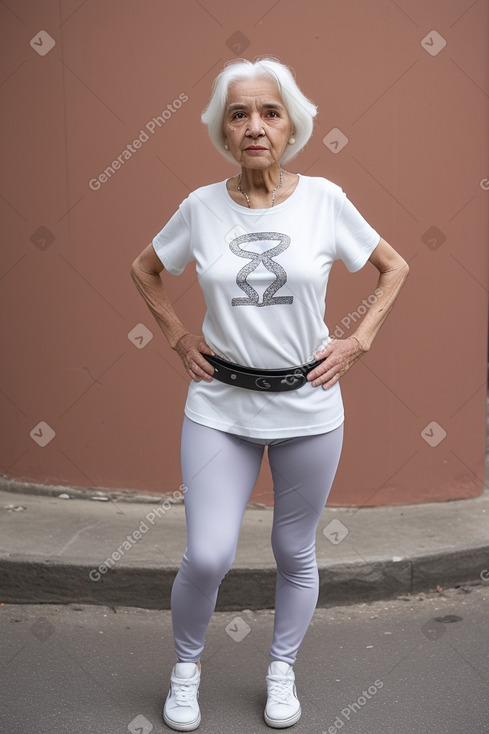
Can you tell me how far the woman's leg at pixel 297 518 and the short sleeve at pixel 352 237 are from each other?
0.53 metres

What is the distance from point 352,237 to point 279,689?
144 cm

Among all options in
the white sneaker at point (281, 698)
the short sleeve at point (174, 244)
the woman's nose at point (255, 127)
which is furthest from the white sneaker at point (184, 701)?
the woman's nose at point (255, 127)

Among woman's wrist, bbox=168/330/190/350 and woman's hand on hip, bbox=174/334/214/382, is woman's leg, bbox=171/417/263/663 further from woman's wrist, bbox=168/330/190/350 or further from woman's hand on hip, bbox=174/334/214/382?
woman's wrist, bbox=168/330/190/350

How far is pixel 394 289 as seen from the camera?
3.16 metres

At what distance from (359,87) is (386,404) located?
1499 mm

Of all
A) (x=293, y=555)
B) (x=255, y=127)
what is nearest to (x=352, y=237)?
(x=255, y=127)

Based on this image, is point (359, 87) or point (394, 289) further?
point (359, 87)

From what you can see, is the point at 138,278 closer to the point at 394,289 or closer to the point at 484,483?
the point at 394,289

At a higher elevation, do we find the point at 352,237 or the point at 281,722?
the point at 352,237

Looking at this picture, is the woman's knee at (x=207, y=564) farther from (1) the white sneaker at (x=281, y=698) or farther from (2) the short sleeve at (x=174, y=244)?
(2) the short sleeve at (x=174, y=244)

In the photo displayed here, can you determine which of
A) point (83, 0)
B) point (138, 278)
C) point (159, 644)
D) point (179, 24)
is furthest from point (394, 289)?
point (83, 0)

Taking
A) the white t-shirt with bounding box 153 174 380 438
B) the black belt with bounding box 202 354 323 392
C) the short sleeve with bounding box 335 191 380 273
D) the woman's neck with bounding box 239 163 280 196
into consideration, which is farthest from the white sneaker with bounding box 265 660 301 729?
the woman's neck with bounding box 239 163 280 196

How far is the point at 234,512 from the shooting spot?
2977mm

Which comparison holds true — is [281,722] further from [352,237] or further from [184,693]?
[352,237]
